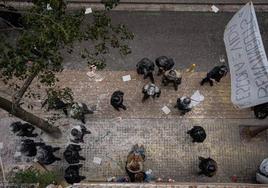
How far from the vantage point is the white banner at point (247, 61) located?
40.5ft

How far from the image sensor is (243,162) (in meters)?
15.1

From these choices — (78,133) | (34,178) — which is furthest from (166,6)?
(34,178)

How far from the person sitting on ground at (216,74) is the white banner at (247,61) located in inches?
69.4

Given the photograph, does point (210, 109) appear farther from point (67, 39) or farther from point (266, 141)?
Result: point (67, 39)

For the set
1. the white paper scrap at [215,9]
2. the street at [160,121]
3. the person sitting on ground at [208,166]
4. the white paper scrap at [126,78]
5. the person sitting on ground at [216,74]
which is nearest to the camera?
the person sitting on ground at [208,166]

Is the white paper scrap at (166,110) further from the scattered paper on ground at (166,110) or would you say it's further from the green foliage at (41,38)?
the green foliage at (41,38)

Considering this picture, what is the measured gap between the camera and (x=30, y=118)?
524 inches

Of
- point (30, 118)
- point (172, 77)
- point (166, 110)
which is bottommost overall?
point (30, 118)

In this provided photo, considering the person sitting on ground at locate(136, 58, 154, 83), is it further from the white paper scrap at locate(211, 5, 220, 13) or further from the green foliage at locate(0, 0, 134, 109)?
the green foliage at locate(0, 0, 134, 109)

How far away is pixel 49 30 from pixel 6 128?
623cm

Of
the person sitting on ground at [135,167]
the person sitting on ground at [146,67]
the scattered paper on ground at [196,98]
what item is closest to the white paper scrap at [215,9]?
the scattered paper on ground at [196,98]

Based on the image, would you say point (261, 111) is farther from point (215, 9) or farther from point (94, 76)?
point (94, 76)

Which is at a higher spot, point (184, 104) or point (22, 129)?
point (184, 104)

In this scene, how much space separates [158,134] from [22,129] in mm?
4296
